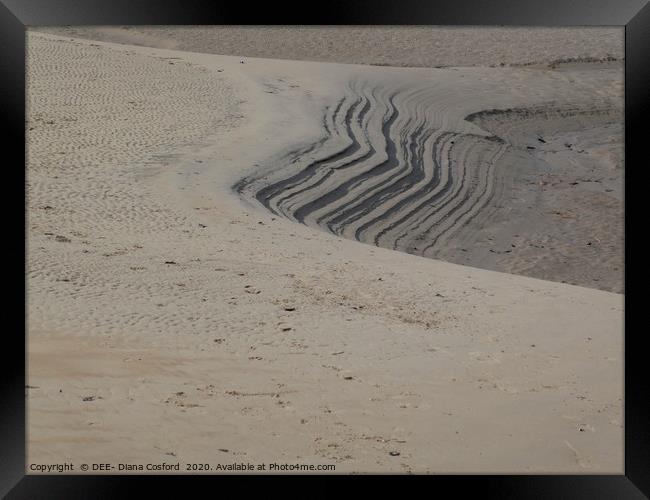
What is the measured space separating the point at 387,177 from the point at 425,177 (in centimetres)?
70

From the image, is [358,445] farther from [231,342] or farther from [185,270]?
[185,270]

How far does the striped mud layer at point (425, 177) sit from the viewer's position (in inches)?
364

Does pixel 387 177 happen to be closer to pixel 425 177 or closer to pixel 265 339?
pixel 425 177

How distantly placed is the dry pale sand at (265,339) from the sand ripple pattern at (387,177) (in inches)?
11.8

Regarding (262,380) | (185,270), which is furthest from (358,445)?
(185,270)

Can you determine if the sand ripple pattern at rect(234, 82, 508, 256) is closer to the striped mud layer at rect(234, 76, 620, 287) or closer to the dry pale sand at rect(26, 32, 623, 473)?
the striped mud layer at rect(234, 76, 620, 287)

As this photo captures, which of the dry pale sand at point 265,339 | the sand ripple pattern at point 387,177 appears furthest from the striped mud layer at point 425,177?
the dry pale sand at point 265,339

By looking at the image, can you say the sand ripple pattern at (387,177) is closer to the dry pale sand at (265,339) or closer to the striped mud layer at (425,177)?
the striped mud layer at (425,177)

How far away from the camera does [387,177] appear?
10.7 m

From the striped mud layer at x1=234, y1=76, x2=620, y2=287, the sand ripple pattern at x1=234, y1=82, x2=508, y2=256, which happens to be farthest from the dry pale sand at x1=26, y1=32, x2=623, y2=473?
the striped mud layer at x1=234, y1=76, x2=620, y2=287

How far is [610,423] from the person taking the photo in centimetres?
407

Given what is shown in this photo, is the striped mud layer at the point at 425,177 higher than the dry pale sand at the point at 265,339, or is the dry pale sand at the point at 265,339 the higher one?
the striped mud layer at the point at 425,177

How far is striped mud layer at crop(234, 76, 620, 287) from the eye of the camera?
923cm

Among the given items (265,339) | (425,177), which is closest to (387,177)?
(425,177)
